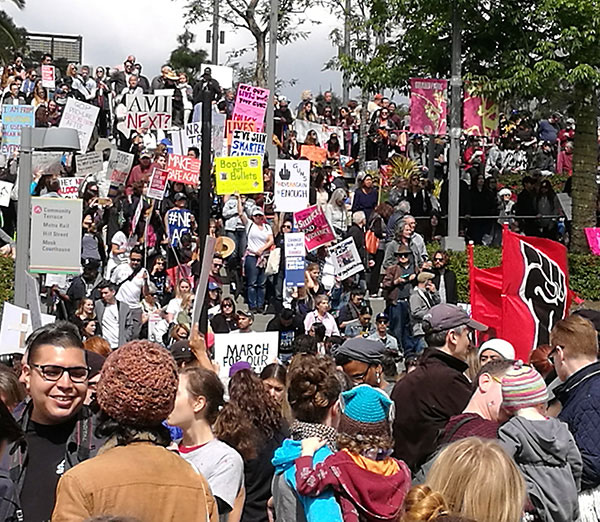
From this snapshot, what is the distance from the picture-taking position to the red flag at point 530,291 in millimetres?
9086

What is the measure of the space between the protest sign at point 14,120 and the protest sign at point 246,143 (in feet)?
9.78

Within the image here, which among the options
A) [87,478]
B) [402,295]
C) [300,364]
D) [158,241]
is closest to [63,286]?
[158,241]

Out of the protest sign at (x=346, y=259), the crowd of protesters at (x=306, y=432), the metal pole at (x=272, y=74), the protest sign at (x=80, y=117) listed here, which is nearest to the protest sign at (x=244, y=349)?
the crowd of protesters at (x=306, y=432)

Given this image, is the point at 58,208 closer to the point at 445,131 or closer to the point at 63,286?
the point at 63,286

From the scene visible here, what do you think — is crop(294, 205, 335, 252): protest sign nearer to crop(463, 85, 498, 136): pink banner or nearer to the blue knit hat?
crop(463, 85, 498, 136): pink banner

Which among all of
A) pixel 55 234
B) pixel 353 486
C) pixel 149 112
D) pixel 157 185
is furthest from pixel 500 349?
pixel 149 112

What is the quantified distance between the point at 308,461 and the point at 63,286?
981 centimetres

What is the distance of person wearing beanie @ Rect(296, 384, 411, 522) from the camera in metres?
4.00

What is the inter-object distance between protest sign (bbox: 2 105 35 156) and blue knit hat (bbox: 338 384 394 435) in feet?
40.2

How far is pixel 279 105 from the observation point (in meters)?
24.1

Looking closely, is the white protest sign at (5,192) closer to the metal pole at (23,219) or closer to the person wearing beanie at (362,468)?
the metal pole at (23,219)

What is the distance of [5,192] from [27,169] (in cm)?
758

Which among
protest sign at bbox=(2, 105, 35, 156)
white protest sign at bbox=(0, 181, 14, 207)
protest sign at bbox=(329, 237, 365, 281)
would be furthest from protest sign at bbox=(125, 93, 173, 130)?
protest sign at bbox=(329, 237, 365, 281)

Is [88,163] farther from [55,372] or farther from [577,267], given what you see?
[55,372]
